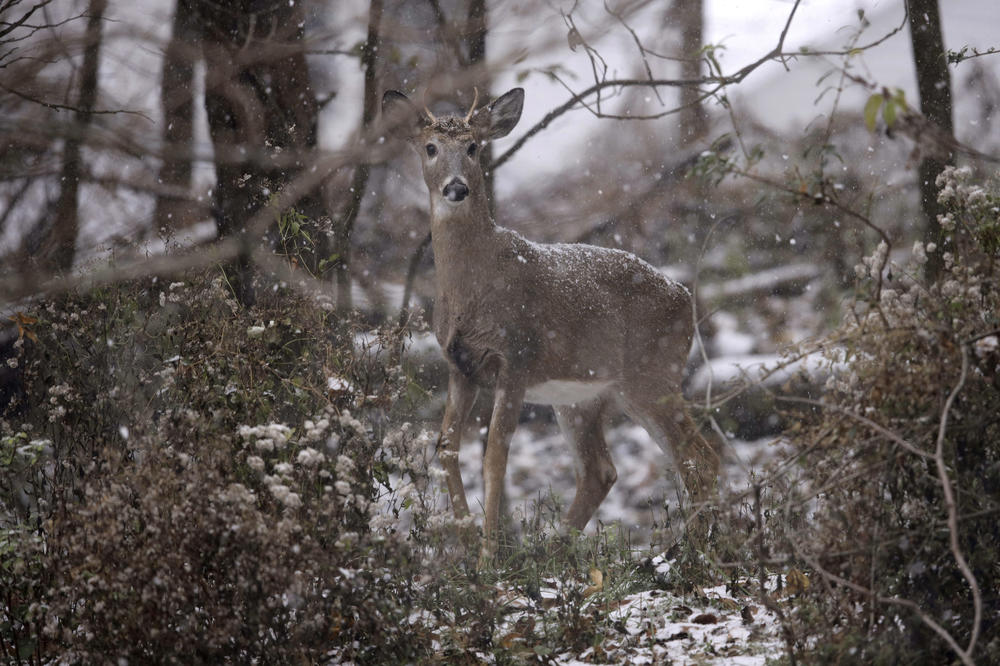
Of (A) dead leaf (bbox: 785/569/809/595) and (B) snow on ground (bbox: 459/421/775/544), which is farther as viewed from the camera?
(B) snow on ground (bbox: 459/421/775/544)

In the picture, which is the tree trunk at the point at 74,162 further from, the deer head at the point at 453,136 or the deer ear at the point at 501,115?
the deer ear at the point at 501,115

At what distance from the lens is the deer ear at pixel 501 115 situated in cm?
508

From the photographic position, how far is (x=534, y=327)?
16.1 feet

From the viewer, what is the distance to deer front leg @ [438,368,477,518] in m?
4.61

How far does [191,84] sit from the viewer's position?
650 centimetres

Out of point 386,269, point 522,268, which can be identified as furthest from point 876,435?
point 386,269

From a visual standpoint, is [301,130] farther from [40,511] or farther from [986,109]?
[986,109]

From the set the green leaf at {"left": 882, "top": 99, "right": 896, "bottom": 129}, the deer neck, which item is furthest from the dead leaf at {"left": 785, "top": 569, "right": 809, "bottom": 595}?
the deer neck

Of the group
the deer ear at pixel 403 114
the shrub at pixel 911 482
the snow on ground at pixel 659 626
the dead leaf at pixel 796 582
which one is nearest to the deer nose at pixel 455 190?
the deer ear at pixel 403 114

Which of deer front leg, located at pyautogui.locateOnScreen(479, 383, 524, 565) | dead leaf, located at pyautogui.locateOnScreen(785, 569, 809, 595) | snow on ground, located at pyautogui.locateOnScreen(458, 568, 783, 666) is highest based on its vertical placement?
deer front leg, located at pyautogui.locateOnScreen(479, 383, 524, 565)

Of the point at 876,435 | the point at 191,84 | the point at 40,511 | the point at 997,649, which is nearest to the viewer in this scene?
the point at 997,649

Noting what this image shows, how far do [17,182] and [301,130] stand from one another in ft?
7.19

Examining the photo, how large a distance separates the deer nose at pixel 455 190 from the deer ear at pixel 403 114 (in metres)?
0.56

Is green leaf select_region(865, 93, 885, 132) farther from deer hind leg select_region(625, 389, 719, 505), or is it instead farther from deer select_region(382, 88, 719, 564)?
deer hind leg select_region(625, 389, 719, 505)
